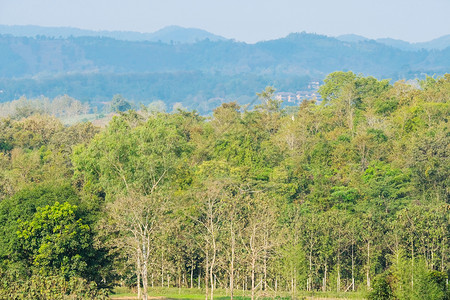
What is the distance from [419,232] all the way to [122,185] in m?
18.8

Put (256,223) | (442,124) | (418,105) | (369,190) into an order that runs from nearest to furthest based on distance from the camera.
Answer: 1. (256,223)
2. (369,190)
3. (442,124)
4. (418,105)

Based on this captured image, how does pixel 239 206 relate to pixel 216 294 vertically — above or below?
above

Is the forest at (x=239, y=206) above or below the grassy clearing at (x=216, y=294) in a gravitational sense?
above

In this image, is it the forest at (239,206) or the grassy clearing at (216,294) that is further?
the grassy clearing at (216,294)

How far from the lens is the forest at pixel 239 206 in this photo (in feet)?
114

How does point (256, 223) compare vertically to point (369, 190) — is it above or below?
below

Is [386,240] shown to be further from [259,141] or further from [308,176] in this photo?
[259,141]

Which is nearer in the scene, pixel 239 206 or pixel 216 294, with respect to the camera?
pixel 239 206

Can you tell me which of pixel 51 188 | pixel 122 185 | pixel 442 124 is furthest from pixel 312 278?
pixel 442 124

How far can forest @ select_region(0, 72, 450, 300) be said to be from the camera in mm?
34875

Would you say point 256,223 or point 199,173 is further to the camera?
point 199,173

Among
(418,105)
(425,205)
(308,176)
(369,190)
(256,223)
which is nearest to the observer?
(256,223)

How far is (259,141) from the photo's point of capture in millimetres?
73000

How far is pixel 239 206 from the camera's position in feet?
140
